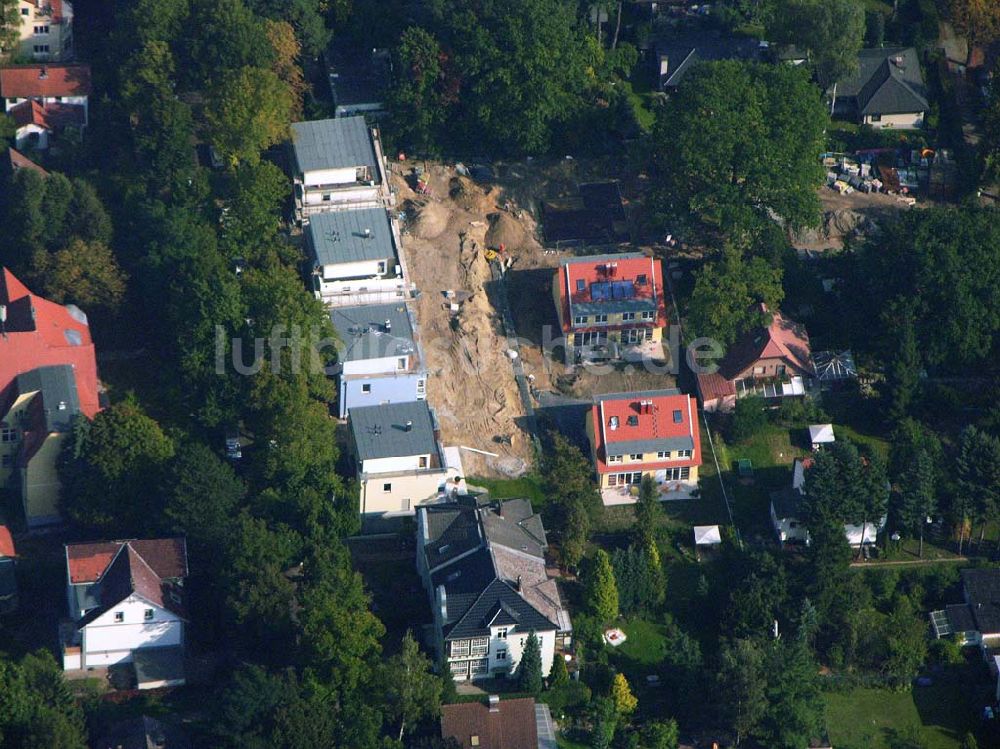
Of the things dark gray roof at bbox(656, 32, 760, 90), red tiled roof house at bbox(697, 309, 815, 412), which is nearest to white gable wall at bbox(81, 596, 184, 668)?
red tiled roof house at bbox(697, 309, 815, 412)

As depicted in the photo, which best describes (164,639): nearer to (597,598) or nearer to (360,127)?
(597,598)

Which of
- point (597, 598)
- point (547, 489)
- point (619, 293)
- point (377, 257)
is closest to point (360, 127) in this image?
point (377, 257)

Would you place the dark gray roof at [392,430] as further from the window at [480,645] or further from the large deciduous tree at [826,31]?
the large deciduous tree at [826,31]

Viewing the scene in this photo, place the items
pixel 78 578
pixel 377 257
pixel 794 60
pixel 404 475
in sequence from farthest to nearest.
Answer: pixel 794 60 < pixel 377 257 < pixel 404 475 < pixel 78 578

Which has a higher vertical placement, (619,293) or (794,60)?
(794,60)

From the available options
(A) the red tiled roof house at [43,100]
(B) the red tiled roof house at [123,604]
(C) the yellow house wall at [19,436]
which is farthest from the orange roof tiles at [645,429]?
(A) the red tiled roof house at [43,100]

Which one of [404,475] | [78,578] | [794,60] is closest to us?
[78,578]

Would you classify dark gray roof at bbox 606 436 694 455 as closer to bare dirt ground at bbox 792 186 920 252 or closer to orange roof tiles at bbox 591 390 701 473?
orange roof tiles at bbox 591 390 701 473
